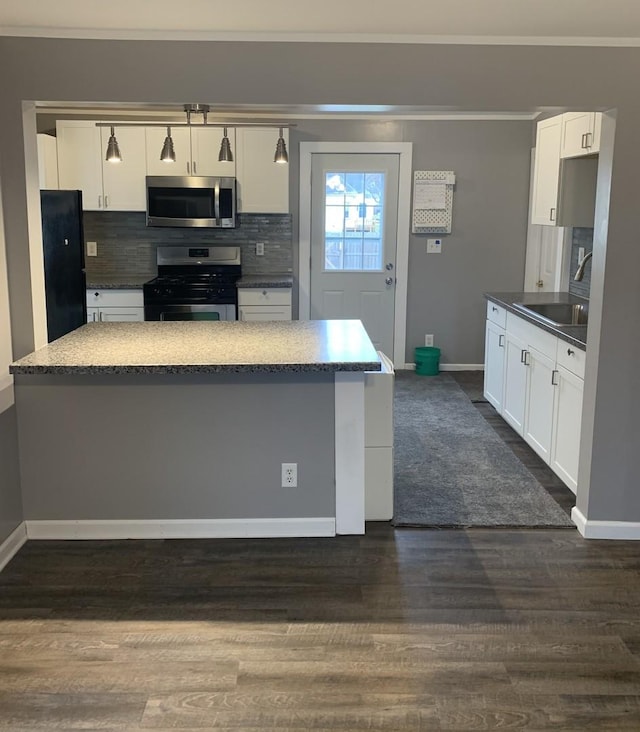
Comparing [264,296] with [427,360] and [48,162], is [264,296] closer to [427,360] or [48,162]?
[427,360]

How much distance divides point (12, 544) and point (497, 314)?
3.45m

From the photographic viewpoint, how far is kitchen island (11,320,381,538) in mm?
3203

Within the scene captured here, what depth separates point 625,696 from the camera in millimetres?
2254

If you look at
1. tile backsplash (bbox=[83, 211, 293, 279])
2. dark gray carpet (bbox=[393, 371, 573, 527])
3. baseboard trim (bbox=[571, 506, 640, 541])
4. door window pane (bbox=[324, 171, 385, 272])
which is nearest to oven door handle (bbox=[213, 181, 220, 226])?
tile backsplash (bbox=[83, 211, 293, 279])

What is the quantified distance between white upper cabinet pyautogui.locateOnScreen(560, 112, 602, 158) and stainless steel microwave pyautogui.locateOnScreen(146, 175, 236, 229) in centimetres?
259

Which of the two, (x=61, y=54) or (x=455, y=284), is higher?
(x=61, y=54)

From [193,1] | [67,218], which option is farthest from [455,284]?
[193,1]

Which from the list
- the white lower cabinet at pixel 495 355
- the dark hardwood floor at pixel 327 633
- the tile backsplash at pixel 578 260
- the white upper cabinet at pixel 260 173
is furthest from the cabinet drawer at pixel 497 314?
the dark hardwood floor at pixel 327 633

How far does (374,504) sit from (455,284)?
3.48 meters

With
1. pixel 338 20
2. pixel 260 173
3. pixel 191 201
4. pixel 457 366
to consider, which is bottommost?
pixel 457 366

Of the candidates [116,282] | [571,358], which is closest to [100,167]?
[116,282]

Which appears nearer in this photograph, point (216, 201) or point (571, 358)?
point (571, 358)

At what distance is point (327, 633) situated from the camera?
258cm

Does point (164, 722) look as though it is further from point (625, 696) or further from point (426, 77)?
point (426, 77)
